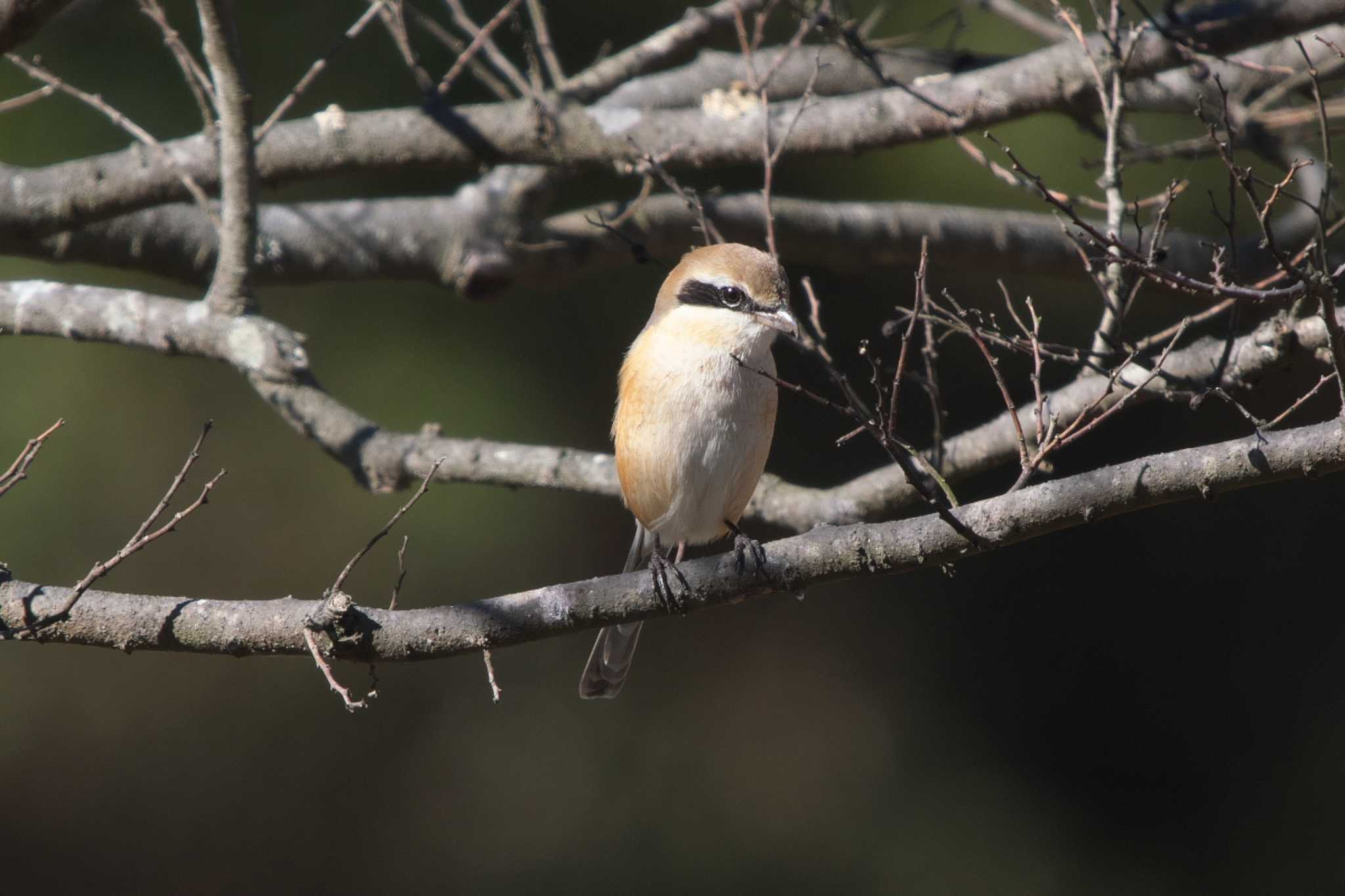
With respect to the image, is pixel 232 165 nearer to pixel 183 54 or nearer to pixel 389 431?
pixel 183 54

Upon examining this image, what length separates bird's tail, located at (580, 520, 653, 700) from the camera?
423cm

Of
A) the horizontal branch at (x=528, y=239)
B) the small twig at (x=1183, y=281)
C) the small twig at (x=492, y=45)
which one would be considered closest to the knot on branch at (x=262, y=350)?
the horizontal branch at (x=528, y=239)

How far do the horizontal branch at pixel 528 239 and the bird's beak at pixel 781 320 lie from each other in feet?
3.41

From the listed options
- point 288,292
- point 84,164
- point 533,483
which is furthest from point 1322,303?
point 288,292

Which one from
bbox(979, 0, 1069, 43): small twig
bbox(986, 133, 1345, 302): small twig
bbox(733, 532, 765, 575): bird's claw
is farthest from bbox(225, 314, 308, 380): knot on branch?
bbox(979, 0, 1069, 43): small twig

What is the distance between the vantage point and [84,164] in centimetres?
411

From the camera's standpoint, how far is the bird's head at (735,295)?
3559mm

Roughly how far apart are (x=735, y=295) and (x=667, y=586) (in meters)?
1.23

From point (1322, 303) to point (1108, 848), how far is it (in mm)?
5184

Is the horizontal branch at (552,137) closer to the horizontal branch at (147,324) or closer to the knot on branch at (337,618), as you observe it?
the horizontal branch at (147,324)

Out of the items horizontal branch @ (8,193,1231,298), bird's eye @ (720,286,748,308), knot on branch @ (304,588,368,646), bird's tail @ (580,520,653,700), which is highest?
bird's eye @ (720,286,748,308)

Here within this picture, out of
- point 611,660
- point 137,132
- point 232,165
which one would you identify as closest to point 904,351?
point 611,660

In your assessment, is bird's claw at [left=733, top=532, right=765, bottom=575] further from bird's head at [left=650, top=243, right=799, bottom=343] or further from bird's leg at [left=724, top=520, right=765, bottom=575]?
bird's head at [left=650, top=243, right=799, bottom=343]

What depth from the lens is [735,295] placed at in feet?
11.9
